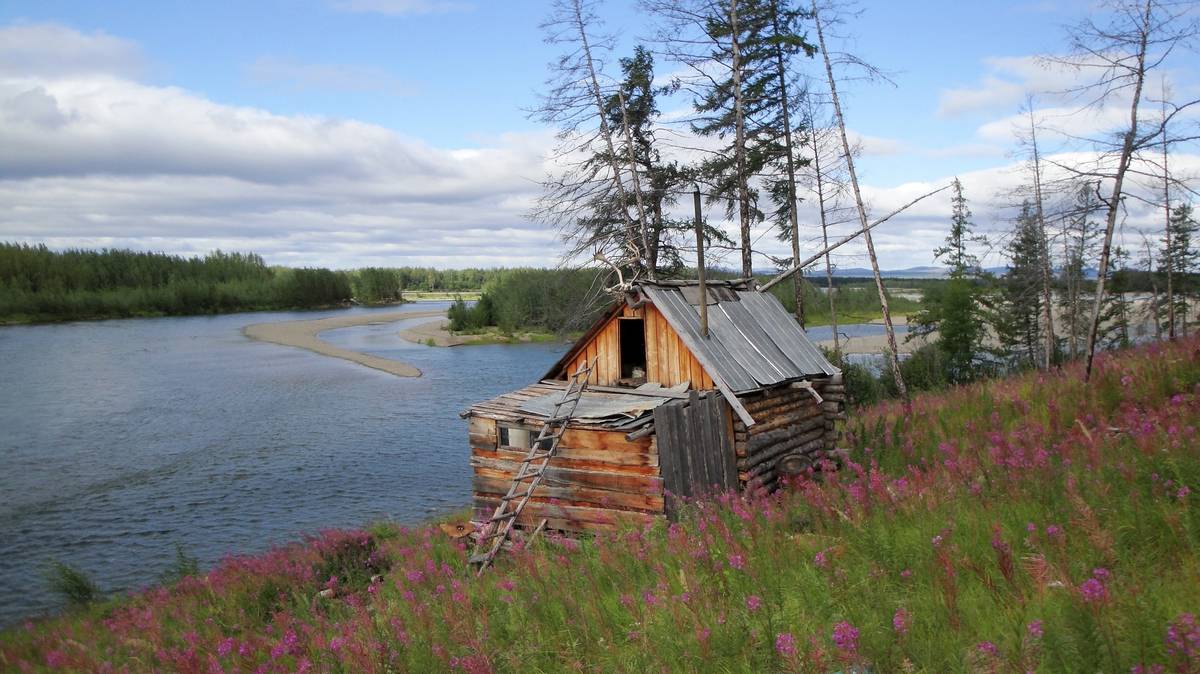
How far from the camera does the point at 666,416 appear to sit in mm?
11414

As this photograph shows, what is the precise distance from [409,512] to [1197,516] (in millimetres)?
19289

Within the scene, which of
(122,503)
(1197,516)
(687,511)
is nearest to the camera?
(1197,516)

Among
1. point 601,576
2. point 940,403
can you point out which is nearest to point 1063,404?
point 940,403

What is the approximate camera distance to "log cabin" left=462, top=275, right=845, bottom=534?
11711 millimetres

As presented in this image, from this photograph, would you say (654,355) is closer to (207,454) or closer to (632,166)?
(632,166)

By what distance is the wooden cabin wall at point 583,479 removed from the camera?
11.7 meters

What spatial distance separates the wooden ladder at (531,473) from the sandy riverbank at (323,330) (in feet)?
128

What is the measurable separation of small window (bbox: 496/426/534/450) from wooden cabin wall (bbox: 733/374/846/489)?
11.9 feet

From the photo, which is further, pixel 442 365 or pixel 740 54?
pixel 442 365

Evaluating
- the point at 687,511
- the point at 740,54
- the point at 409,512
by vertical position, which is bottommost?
the point at 409,512

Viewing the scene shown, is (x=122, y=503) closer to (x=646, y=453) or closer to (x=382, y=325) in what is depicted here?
(x=646, y=453)

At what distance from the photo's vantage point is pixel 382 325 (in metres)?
103

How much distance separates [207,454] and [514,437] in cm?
2157

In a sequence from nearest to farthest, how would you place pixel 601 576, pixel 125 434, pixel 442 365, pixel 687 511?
pixel 601 576 < pixel 687 511 < pixel 125 434 < pixel 442 365
